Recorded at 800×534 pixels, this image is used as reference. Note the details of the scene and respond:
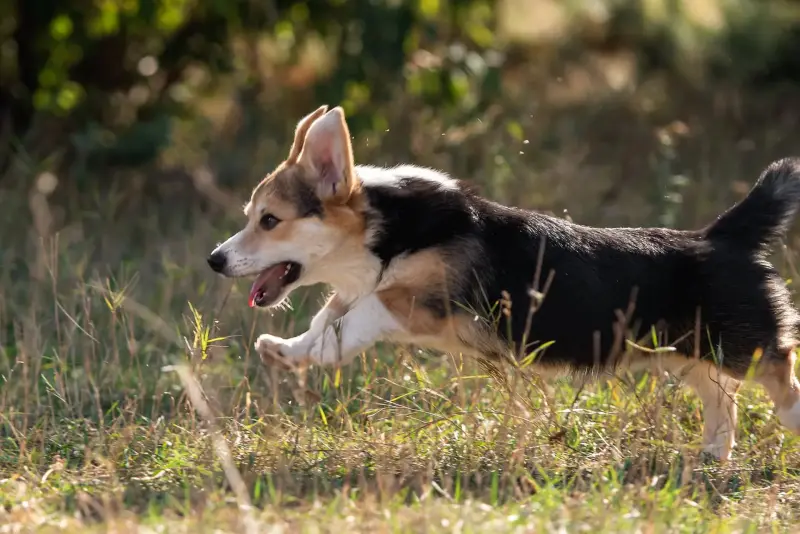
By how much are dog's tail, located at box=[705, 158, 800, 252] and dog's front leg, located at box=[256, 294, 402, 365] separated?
1422 millimetres

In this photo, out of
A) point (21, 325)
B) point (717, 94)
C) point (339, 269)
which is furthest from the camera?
point (717, 94)

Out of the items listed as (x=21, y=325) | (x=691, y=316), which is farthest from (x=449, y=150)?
(x=691, y=316)

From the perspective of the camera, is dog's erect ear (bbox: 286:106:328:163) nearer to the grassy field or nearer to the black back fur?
the black back fur

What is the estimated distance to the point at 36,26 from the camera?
365 inches

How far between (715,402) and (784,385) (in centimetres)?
35

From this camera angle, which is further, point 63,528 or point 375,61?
point 375,61

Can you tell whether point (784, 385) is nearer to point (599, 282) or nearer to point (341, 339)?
point (599, 282)

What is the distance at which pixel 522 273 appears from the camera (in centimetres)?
506

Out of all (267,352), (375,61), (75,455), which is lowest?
(75,455)

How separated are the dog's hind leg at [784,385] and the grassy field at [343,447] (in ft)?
0.39

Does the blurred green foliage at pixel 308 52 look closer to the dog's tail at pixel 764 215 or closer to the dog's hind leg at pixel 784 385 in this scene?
the dog's tail at pixel 764 215

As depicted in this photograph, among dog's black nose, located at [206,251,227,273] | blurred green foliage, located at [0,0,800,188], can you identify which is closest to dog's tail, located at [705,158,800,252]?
dog's black nose, located at [206,251,227,273]

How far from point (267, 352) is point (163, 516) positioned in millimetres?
903

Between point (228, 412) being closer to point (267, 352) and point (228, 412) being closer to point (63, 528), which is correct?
point (267, 352)
